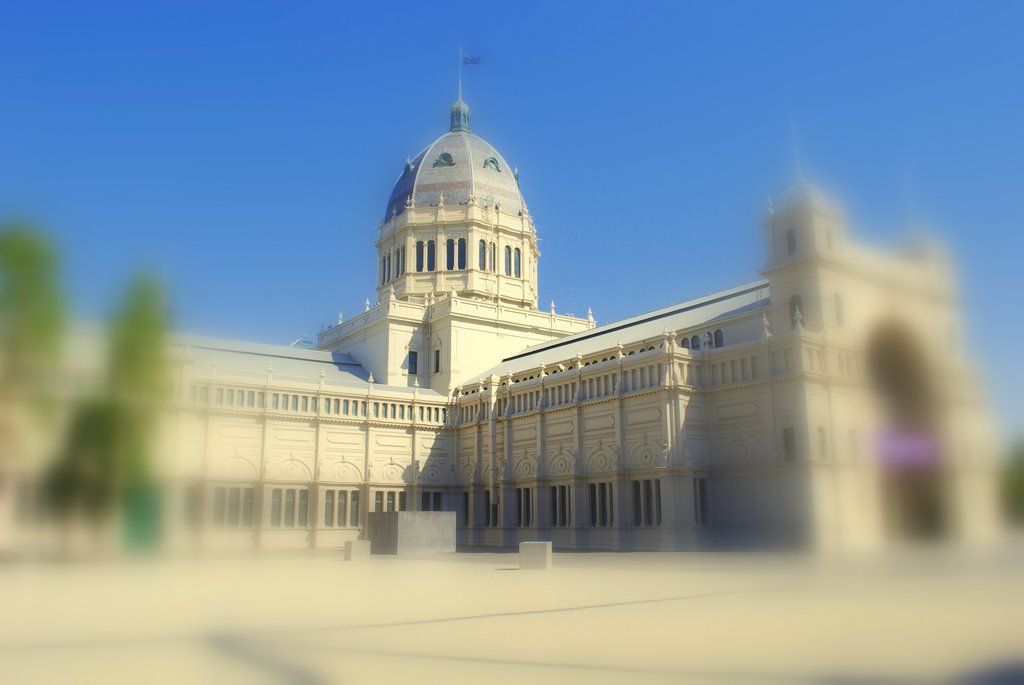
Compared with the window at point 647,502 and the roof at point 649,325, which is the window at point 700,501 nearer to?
the window at point 647,502

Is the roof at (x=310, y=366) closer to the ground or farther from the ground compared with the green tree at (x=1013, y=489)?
farther from the ground

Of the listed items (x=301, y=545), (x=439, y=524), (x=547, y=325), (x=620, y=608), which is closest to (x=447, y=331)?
(x=547, y=325)

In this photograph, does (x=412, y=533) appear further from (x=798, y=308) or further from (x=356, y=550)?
(x=798, y=308)

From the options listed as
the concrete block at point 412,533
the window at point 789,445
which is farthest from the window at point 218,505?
the concrete block at point 412,533

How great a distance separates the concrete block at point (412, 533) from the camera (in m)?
50.3

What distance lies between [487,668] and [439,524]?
1585 inches

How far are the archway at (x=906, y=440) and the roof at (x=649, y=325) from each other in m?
41.4

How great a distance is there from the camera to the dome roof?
9838 cm

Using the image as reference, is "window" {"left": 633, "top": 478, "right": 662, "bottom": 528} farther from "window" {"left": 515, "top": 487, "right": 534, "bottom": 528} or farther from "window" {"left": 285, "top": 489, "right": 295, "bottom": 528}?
"window" {"left": 285, "top": 489, "right": 295, "bottom": 528}

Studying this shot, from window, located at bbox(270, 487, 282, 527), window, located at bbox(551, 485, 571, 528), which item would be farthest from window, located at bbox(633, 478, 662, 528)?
window, located at bbox(270, 487, 282, 527)

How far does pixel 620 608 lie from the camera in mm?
20625

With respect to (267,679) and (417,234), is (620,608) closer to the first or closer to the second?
(267,679)

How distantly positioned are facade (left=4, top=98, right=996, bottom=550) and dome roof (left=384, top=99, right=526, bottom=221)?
293mm

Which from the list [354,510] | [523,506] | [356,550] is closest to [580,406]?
[523,506]
